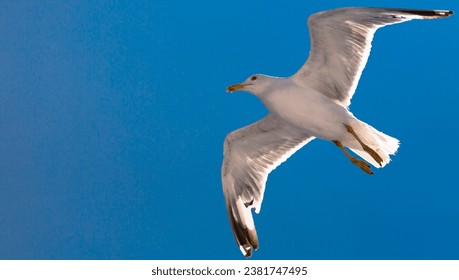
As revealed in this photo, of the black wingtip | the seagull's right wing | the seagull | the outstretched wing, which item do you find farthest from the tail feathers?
the black wingtip

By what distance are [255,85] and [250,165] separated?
70 centimetres

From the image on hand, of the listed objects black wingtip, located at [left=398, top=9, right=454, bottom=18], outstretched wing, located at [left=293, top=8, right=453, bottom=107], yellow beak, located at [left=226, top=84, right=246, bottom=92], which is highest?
yellow beak, located at [left=226, top=84, right=246, bottom=92]

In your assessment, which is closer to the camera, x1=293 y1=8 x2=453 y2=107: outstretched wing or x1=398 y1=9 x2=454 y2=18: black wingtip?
x1=398 y1=9 x2=454 y2=18: black wingtip

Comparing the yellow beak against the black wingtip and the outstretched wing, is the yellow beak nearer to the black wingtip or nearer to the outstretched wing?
the outstretched wing

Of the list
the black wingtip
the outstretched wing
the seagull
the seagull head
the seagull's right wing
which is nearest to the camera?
the black wingtip

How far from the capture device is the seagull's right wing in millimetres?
6055

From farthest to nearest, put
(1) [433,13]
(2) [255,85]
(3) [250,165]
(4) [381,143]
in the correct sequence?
(3) [250,165] < (2) [255,85] < (4) [381,143] < (1) [433,13]

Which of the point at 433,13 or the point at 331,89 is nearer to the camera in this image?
the point at 433,13

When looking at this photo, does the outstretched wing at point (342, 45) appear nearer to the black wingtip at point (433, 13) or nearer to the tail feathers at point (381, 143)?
the black wingtip at point (433, 13)

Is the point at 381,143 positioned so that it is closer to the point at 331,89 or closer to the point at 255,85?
the point at 331,89

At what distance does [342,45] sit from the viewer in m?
5.52

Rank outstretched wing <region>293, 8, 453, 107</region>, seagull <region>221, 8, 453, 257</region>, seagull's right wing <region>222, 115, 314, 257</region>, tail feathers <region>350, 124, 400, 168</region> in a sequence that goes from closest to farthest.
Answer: outstretched wing <region>293, 8, 453, 107</region>
seagull <region>221, 8, 453, 257</region>
tail feathers <region>350, 124, 400, 168</region>
seagull's right wing <region>222, 115, 314, 257</region>

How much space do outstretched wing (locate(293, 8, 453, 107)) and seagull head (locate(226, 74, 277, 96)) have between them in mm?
194

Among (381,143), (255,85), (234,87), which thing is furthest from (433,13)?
(234,87)
